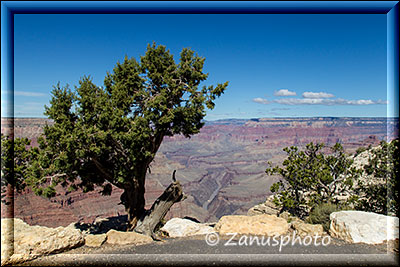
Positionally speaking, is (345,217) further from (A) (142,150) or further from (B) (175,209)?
(B) (175,209)

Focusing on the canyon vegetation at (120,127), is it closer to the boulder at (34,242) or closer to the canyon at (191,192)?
the canyon at (191,192)

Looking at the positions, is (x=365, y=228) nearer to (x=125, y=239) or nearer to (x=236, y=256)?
(x=236, y=256)

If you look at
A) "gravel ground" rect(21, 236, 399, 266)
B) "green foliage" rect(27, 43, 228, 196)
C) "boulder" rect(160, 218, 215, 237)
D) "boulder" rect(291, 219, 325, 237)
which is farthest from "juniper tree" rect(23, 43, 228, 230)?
"boulder" rect(291, 219, 325, 237)

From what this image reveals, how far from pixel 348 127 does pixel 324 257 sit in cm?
Result: 21187

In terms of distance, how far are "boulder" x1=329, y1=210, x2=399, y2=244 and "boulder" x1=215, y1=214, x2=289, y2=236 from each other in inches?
73.9

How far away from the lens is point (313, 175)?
1582 centimetres

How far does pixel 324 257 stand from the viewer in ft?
23.1

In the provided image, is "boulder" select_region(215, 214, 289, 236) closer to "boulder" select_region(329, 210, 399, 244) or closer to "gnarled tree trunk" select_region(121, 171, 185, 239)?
"boulder" select_region(329, 210, 399, 244)

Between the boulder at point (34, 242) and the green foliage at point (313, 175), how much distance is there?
36.1 feet

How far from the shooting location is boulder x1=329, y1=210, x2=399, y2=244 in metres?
8.39

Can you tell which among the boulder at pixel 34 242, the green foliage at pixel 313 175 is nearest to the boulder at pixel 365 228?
the green foliage at pixel 313 175

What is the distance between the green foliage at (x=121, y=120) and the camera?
10.8 metres

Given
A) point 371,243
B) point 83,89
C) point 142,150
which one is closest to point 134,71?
point 83,89

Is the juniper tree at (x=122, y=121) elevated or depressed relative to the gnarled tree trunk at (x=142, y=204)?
elevated
